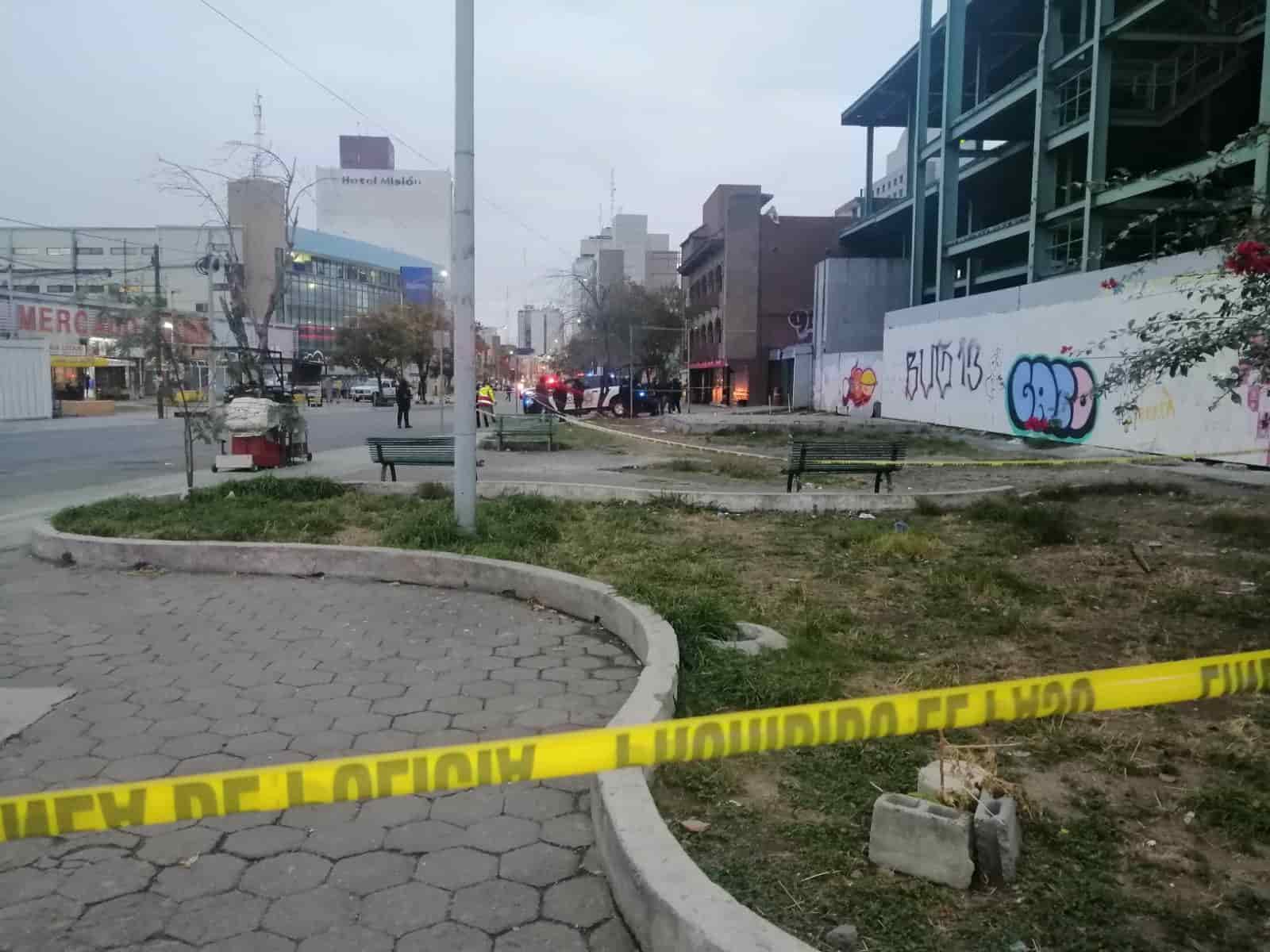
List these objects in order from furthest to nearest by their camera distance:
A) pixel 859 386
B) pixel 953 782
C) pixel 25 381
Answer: pixel 859 386
pixel 25 381
pixel 953 782

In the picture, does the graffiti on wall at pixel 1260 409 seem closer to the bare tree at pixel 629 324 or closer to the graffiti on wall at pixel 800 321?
the graffiti on wall at pixel 800 321

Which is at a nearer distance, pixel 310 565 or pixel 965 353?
pixel 310 565

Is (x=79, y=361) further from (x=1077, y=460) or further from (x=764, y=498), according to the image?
(x=1077, y=460)

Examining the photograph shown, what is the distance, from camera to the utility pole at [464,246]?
757cm

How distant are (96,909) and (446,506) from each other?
6038 mm

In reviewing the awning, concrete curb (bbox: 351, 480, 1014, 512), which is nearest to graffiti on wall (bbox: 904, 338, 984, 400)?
concrete curb (bbox: 351, 480, 1014, 512)

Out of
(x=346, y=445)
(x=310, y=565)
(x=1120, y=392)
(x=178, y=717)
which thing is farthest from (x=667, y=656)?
(x=346, y=445)

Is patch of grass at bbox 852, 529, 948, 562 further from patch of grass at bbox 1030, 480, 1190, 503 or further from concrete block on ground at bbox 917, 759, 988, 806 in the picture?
concrete block on ground at bbox 917, 759, 988, 806

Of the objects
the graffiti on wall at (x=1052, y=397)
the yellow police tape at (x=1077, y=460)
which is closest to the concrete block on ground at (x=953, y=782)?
the yellow police tape at (x=1077, y=460)

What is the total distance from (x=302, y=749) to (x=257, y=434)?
11.8 metres

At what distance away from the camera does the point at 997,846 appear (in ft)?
8.45

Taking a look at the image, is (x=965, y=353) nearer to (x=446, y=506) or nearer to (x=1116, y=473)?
(x=1116, y=473)

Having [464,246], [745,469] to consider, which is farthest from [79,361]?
[464,246]

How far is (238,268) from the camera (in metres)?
21.6
